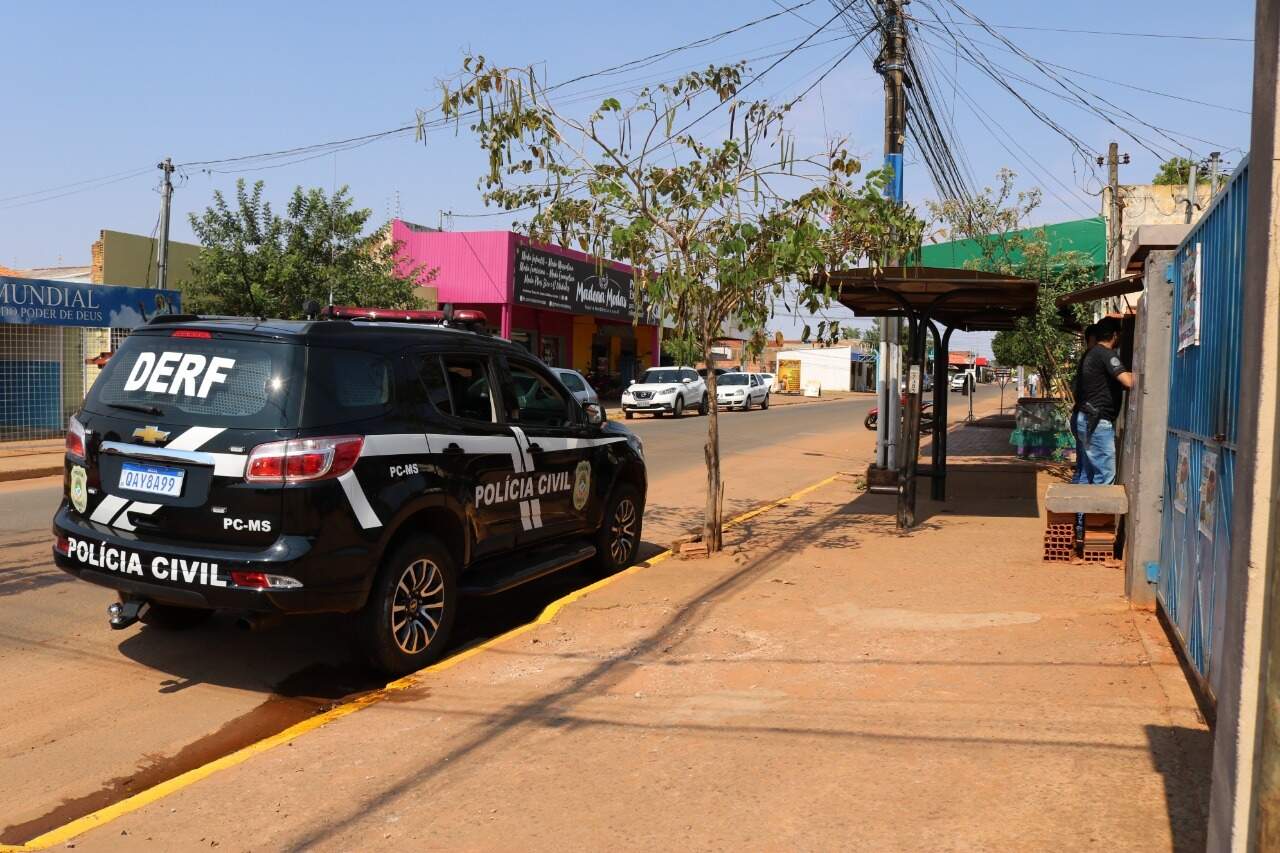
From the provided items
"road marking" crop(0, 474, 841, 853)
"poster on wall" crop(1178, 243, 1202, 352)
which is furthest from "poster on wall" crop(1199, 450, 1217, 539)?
"road marking" crop(0, 474, 841, 853)

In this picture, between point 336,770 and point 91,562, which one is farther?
point 91,562

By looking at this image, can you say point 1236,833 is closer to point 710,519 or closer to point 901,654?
point 901,654

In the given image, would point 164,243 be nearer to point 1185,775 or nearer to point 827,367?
point 1185,775

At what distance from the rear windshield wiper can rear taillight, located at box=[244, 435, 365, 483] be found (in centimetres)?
68

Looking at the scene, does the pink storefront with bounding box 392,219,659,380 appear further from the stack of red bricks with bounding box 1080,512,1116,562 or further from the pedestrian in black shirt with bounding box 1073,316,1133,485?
the stack of red bricks with bounding box 1080,512,1116,562

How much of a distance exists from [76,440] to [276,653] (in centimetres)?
160

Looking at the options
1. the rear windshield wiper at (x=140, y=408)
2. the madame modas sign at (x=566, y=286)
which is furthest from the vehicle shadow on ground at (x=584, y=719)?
the madame modas sign at (x=566, y=286)

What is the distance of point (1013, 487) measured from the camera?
45.2 feet

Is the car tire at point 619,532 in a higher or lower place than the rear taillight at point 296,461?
lower

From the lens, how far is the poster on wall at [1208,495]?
4750 mm

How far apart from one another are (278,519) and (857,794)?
9.26 ft

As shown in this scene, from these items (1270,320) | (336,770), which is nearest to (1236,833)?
(1270,320)

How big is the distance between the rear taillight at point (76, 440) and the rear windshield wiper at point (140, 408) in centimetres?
27

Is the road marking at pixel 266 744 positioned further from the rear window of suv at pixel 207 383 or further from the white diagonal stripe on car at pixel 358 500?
the rear window of suv at pixel 207 383
